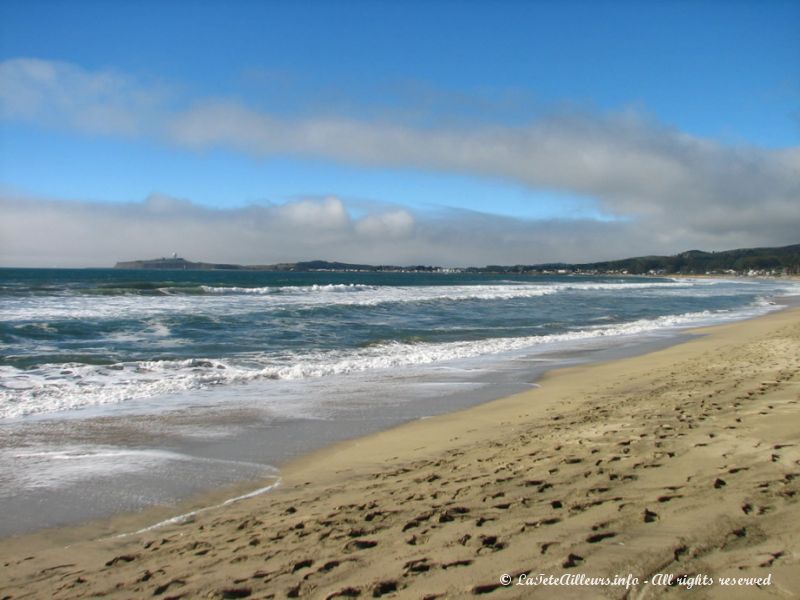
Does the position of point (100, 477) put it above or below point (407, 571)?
below

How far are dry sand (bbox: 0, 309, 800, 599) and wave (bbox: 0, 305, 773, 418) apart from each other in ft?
17.7

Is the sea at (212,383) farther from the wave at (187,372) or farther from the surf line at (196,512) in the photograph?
the surf line at (196,512)

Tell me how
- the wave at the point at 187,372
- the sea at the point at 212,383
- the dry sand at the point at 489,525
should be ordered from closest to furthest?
the dry sand at the point at 489,525 < the sea at the point at 212,383 < the wave at the point at 187,372

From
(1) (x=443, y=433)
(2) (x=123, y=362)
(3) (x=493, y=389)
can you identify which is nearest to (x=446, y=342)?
(3) (x=493, y=389)

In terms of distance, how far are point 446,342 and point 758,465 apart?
13.9m

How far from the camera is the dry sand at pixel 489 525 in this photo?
10.5ft

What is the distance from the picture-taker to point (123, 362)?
13516 mm

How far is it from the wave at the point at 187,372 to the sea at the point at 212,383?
0.05 m

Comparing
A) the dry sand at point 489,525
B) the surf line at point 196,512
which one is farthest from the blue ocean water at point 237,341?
the dry sand at point 489,525

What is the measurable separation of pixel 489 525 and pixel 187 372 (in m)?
10.2

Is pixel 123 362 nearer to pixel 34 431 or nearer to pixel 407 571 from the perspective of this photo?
pixel 34 431

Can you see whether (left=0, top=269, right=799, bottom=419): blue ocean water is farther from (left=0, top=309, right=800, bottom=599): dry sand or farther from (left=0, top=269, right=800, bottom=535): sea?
(left=0, top=309, right=800, bottom=599): dry sand

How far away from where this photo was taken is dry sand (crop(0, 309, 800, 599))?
10.5 feet

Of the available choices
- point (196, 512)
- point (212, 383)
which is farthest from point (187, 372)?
point (196, 512)
